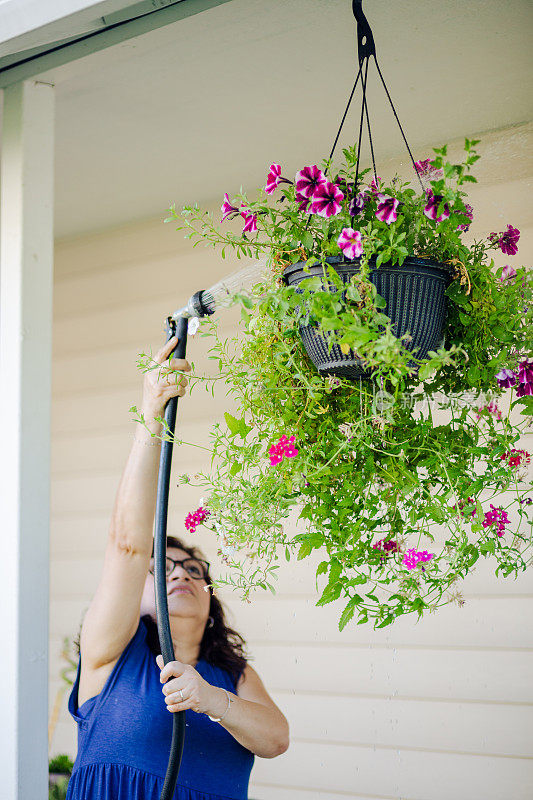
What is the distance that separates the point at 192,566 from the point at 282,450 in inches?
61.1

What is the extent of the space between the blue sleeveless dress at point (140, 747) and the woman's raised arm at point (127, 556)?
0.20 feet

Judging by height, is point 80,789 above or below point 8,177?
below

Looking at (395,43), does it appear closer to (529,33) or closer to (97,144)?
(529,33)

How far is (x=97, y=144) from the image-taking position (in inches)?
97.1

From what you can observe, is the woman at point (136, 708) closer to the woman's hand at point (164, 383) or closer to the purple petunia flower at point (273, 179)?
the woman's hand at point (164, 383)

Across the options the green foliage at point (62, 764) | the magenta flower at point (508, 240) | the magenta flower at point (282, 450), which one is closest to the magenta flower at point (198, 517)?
the magenta flower at point (282, 450)

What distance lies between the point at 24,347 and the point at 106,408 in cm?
134

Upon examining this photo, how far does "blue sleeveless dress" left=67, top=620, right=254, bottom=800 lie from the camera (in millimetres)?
1975

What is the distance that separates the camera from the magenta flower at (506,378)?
121cm

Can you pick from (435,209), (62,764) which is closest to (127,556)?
(435,209)

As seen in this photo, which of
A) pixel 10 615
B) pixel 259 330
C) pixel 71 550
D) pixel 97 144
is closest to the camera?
pixel 259 330

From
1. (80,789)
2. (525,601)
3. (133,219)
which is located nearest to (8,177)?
(133,219)

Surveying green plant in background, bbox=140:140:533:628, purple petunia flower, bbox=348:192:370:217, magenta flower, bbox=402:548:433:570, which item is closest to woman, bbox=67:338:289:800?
green plant in background, bbox=140:140:533:628

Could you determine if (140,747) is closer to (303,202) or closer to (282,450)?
(282,450)
